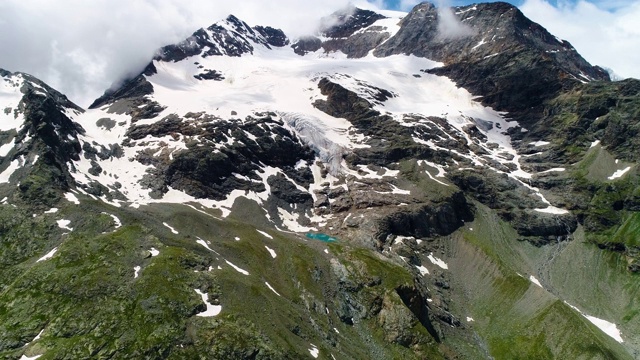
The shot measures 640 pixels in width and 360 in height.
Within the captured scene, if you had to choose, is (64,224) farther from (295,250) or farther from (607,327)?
(607,327)

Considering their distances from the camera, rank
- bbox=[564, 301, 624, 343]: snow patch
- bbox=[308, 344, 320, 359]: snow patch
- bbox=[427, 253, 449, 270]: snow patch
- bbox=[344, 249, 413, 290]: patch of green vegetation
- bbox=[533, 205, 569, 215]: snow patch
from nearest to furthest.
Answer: bbox=[308, 344, 320, 359]: snow patch
bbox=[344, 249, 413, 290]: patch of green vegetation
bbox=[564, 301, 624, 343]: snow patch
bbox=[427, 253, 449, 270]: snow patch
bbox=[533, 205, 569, 215]: snow patch

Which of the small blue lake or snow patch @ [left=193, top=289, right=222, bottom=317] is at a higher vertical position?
snow patch @ [left=193, top=289, right=222, bottom=317]

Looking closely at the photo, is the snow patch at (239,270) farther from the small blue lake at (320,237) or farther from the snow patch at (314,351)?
the small blue lake at (320,237)

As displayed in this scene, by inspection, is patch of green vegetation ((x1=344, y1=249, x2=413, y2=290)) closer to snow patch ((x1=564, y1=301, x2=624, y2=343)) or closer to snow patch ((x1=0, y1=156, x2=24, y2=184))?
snow patch ((x1=564, y1=301, x2=624, y2=343))

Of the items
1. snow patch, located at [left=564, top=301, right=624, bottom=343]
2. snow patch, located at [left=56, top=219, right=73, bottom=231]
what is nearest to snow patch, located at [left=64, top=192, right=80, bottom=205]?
snow patch, located at [left=56, top=219, right=73, bottom=231]

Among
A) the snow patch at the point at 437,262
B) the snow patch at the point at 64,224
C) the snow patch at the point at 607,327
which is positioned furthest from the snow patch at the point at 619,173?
the snow patch at the point at 64,224

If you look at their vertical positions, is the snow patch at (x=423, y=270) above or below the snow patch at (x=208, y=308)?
above

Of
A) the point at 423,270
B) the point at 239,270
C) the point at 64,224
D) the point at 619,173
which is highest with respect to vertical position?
the point at 619,173

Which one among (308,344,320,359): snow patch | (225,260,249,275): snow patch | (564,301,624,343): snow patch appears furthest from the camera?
(564,301,624,343): snow patch

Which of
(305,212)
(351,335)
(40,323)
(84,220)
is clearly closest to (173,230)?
(84,220)

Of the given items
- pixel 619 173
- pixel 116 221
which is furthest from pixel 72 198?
pixel 619 173

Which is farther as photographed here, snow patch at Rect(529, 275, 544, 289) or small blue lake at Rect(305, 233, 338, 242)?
small blue lake at Rect(305, 233, 338, 242)

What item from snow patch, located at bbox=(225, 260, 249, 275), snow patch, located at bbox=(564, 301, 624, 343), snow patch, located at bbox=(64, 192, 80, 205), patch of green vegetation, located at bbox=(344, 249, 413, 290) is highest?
snow patch, located at bbox=(564, 301, 624, 343)
